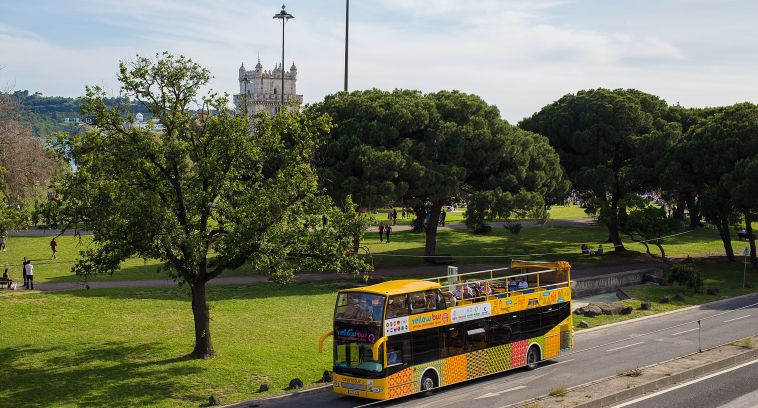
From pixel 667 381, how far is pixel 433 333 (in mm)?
7221

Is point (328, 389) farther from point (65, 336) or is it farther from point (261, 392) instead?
point (65, 336)

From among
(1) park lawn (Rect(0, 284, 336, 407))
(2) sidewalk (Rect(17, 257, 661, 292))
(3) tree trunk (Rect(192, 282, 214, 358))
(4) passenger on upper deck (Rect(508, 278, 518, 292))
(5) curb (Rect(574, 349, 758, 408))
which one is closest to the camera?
(5) curb (Rect(574, 349, 758, 408))

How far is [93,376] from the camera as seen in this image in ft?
84.7

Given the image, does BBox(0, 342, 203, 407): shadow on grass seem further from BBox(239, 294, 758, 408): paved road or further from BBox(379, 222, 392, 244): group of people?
BBox(379, 222, 392, 244): group of people

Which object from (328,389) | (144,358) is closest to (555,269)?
(328,389)

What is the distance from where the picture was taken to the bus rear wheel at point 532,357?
1051 inches

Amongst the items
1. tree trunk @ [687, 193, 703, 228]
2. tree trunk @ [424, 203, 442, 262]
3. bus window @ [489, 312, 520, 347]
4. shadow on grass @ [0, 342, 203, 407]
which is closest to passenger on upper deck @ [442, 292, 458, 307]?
bus window @ [489, 312, 520, 347]

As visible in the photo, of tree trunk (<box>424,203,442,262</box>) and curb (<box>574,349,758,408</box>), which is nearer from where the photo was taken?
curb (<box>574,349,758,408</box>)

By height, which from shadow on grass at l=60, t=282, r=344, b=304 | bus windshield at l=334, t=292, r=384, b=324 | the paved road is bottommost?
the paved road

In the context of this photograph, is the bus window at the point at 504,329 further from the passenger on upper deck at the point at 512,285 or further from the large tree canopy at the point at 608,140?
the large tree canopy at the point at 608,140

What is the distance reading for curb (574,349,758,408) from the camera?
2007 cm

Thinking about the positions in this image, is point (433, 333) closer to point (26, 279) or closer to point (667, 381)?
point (667, 381)

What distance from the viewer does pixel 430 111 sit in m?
50.2

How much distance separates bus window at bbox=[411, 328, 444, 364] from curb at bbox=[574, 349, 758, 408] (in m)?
5.39
